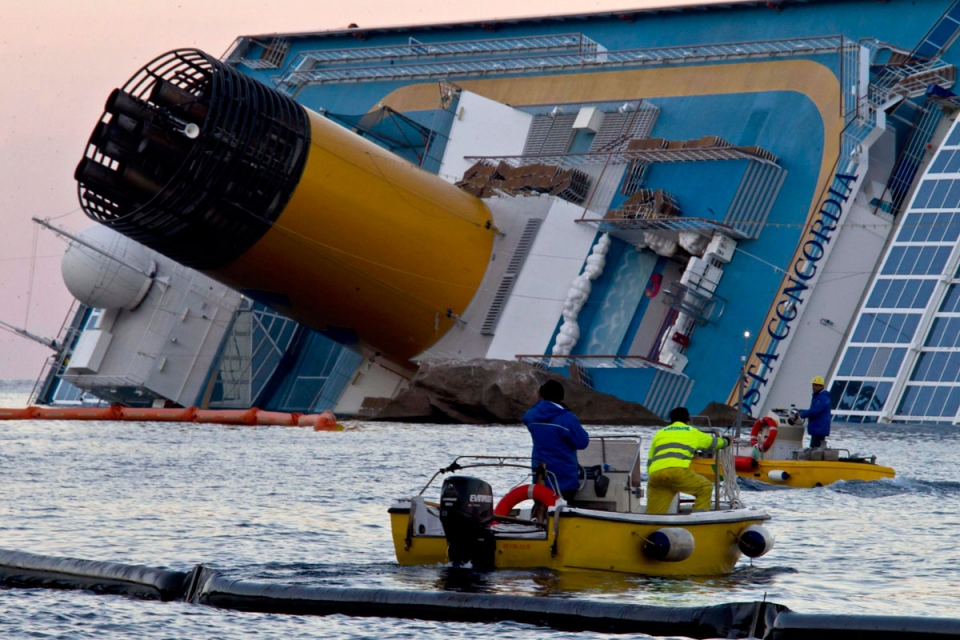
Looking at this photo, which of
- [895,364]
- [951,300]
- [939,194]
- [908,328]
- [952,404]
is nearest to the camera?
[952,404]

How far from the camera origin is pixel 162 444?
3869 centimetres

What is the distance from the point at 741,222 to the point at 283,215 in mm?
15250

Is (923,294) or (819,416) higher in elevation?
(923,294)

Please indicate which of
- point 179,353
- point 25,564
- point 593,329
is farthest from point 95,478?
point 179,353

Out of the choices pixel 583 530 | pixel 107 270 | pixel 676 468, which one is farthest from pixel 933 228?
pixel 583 530

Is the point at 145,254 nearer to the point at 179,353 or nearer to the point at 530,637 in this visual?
the point at 179,353

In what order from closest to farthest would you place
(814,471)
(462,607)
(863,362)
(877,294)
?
(462,607) → (814,471) → (863,362) → (877,294)

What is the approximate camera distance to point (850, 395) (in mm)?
47281

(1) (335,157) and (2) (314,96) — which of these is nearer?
(1) (335,157)

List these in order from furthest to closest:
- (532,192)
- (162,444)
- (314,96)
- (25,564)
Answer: (314,96) < (532,192) < (162,444) < (25,564)

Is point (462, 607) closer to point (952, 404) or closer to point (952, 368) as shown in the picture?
point (952, 404)

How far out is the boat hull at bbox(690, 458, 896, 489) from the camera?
87.5 ft

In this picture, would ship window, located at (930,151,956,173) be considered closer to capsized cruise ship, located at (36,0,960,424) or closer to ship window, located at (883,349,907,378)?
capsized cruise ship, located at (36,0,960,424)

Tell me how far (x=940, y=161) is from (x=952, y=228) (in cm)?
285
